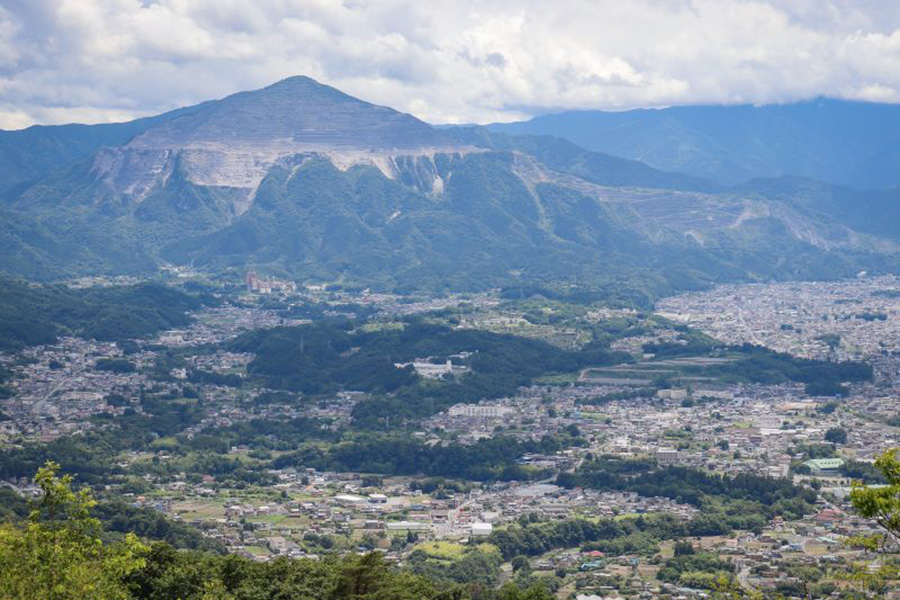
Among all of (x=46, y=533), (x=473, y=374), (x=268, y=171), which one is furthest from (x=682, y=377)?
(x=268, y=171)

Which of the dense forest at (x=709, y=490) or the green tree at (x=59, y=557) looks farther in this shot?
the dense forest at (x=709, y=490)

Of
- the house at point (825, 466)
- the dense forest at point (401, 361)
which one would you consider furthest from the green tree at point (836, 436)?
the dense forest at point (401, 361)

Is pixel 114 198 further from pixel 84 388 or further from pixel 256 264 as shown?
pixel 84 388

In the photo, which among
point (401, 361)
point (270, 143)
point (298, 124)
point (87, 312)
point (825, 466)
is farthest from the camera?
point (298, 124)

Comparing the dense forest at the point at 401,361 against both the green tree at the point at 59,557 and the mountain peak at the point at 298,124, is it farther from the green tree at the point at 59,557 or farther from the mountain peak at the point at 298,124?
the mountain peak at the point at 298,124

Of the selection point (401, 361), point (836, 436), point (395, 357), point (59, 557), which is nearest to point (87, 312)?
point (395, 357)

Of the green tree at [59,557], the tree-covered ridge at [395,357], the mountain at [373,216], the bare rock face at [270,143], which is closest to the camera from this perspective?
the green tree at [59,557]

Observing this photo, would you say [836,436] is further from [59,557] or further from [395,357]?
[59,557]
